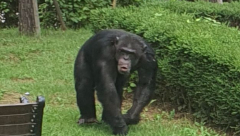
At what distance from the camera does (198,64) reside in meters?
6.27

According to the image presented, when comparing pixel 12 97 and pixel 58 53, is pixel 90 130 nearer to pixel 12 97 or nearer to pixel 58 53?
pixel 12 97

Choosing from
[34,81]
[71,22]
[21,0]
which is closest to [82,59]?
[34,81]

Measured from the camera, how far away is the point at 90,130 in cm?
591

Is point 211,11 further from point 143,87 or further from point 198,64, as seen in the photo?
point 143,87

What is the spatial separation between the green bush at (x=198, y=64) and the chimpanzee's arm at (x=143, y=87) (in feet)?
2.22

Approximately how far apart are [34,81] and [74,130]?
250 cm

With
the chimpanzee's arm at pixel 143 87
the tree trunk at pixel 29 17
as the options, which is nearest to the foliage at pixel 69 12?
the tree trunk at pixel 29 17

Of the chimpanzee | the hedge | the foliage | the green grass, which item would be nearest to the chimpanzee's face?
the chimpanzee

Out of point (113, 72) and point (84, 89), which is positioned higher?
point (113, 72)

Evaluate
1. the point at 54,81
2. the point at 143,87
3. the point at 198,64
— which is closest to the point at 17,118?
the point at 143,87

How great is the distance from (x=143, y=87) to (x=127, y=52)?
1.96 feet

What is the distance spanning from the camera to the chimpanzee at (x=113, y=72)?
5566mm

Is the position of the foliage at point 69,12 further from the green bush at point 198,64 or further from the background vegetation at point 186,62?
the green bush at point 198,64

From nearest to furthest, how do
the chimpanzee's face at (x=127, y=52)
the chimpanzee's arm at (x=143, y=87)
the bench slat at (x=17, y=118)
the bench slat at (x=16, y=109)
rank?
the bench slat at (x=16, y=109) < the bench slat at (x=17, y=118) < the chimpanzee's face at (x=127, y=52) < the chimpanzee's arm at (x=143, y=87)
